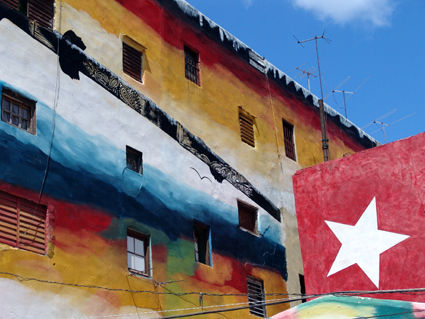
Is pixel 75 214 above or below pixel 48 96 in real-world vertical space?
below

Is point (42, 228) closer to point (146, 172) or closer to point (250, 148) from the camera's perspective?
point (146, 172)

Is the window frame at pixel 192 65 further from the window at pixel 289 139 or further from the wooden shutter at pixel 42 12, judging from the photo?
the wooden shutter at pixel 42 12

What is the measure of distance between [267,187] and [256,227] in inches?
60.4

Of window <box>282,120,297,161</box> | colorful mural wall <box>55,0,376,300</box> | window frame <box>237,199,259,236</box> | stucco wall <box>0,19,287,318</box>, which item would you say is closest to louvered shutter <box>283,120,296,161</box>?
window <box>282,120,297,161</box>

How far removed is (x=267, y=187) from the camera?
24.8 meters

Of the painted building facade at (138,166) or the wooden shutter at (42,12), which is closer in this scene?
the painted building facade at (138,166)

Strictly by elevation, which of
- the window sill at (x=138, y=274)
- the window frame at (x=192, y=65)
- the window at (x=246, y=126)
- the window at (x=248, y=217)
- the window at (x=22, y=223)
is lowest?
the window sill at (x=138, y=274)

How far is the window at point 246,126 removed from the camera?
2481cm

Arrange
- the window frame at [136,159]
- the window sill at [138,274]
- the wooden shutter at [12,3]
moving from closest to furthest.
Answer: the wooden shutter at [12,3] < the window sill at [138,274] < the window frame at [136,159]

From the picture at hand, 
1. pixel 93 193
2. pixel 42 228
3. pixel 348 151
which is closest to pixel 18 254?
pixel 42 228

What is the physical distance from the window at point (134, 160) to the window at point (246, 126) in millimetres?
5012

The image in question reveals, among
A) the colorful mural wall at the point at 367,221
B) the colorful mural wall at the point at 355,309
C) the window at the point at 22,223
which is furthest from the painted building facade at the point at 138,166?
the colorful mural wall at the point at 355,309

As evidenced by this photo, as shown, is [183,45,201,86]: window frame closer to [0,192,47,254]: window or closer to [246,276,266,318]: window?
[246,276,266,318]: window

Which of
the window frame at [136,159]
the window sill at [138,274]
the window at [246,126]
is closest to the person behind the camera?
the window sill at [138,274]
